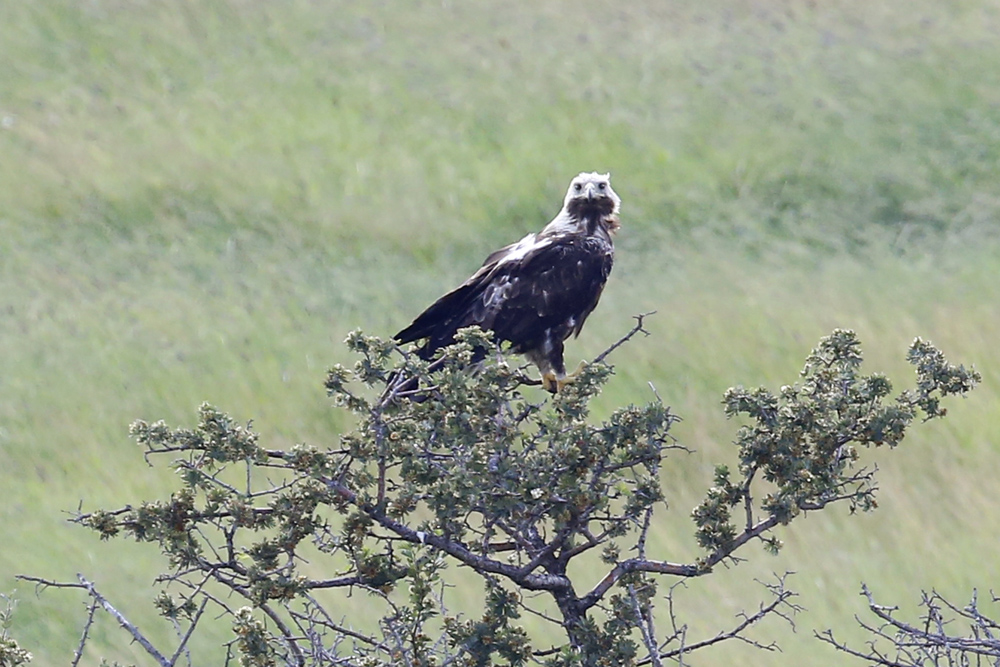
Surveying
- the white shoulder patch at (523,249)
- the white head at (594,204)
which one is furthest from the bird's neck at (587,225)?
the white shoulder patch at (523,249)

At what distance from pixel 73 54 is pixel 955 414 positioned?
16.2 meters

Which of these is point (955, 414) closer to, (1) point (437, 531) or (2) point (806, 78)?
(2) point (806, 78)

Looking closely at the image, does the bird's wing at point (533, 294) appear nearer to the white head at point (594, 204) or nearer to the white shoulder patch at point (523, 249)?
the white shoulder patch at point (523, 249)

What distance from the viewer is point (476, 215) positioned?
23094mm

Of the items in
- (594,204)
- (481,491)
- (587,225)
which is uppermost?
(594,204)

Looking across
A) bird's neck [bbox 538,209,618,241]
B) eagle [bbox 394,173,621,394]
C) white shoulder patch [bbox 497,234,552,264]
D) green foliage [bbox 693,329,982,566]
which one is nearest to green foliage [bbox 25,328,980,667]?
green foliage [bbox 693,329,982,566]

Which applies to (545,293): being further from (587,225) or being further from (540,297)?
(587,225)

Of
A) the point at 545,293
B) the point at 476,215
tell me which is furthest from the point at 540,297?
the point at 476,215

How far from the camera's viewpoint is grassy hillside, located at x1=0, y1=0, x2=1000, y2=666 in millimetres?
16328

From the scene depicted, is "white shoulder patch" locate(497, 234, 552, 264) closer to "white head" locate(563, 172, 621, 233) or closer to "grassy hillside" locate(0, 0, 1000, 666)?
"white head" locate(563, 172, 621, 233)

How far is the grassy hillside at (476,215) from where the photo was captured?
16.3 m

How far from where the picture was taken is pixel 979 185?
2520 centimetres

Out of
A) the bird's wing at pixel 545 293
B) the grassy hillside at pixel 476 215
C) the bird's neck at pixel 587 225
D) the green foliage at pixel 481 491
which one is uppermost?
the grassy hillside at pixel 476 215

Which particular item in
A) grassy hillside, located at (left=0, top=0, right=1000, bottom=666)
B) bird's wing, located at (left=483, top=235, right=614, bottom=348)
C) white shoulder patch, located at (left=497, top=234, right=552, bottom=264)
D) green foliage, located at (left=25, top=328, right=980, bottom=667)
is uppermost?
grassy hillside, located at (left=0, top=0, right=1000, bottom=666)
